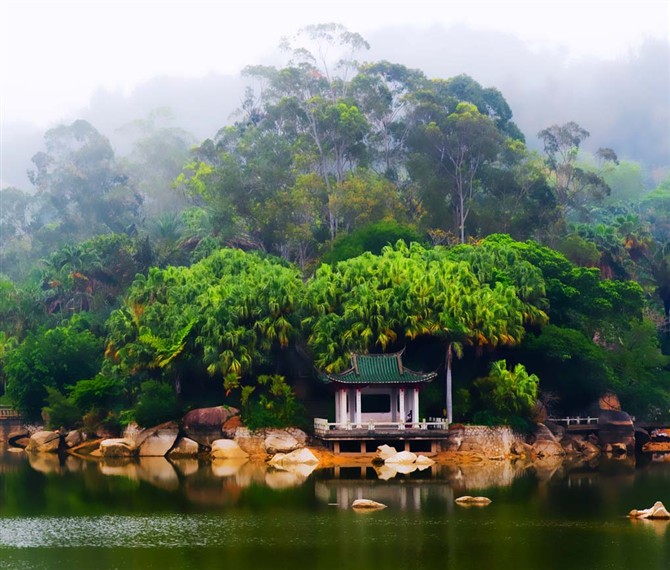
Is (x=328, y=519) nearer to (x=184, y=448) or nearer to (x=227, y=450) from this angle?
(x=227, y=450)

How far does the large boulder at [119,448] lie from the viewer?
57875mm

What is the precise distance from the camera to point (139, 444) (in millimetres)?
57938

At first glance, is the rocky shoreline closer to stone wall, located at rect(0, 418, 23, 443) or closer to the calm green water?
the calm green water

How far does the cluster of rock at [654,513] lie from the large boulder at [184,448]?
26.2 m

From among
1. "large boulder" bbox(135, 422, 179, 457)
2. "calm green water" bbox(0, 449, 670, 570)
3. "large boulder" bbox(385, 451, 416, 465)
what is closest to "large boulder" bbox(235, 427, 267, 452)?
"calm green water" bbox(0, 449, 670, 570)

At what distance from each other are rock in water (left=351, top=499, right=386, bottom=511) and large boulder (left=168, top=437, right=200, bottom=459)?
19567 mm

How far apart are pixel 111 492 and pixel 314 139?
1977 inches

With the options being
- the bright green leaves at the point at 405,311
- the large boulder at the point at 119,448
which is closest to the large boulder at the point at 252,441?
the bright green leaves at the point at 405,311

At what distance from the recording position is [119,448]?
57938 millimetres

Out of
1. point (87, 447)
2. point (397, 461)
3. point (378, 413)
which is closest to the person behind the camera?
point (397, 461)

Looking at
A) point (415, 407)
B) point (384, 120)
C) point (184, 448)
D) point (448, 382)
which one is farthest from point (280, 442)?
point (384, 120)

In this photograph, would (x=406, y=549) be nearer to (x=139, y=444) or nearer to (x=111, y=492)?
(x=111, y=492)

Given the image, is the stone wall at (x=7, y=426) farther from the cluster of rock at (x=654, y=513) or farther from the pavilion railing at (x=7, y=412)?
the cluster of rock at (x=654, y=513)

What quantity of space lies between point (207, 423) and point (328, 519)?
2150 cm
